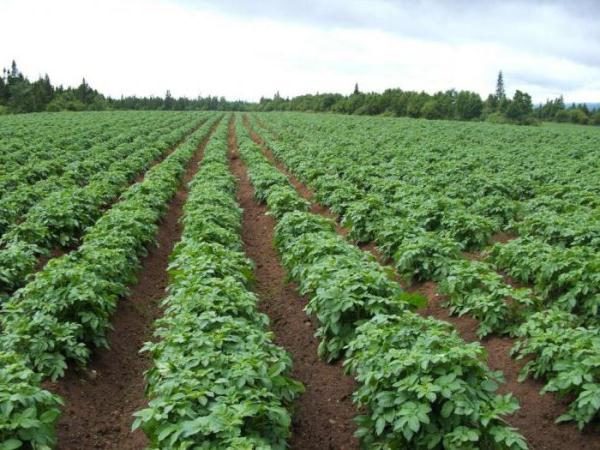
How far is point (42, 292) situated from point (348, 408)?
3969mm

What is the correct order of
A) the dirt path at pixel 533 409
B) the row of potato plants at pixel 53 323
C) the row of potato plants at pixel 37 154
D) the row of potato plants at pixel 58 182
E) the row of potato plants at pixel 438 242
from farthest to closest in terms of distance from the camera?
the row of potato plants at pixel 37 154 → the row of potato plants at pixel 58 182 → the row of potato plants at pixel 438 242 → the dirt path at pixel 533 409 → the row of potato plants at pixel 53 323

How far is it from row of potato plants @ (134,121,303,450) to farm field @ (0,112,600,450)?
2 centimetres

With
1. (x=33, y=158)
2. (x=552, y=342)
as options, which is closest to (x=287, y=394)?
(x=552, y=342)

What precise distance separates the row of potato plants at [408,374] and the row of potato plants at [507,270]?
2.97 feet

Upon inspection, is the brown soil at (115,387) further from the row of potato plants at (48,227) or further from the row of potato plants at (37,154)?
the row of potato plants at (37,154)

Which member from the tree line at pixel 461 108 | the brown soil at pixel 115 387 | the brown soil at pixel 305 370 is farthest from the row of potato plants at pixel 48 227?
the tree line at pixel 461 108

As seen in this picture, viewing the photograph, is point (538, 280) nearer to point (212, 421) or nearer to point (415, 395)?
point (415, 395)

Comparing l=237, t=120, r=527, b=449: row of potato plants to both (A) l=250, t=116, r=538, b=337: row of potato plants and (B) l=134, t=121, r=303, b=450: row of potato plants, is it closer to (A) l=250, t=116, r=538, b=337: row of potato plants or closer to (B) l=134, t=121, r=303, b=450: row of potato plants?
(B) l=134, t=121, r=303, b=450: row of potato plants

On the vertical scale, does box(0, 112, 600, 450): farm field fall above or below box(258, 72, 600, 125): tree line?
below

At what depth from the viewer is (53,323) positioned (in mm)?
5703

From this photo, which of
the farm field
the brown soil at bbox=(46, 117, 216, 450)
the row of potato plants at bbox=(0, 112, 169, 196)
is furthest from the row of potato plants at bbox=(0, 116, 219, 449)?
the row of potato plants at bbox=(0, 112, 169, 196)

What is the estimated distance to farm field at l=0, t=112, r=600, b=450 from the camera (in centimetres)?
415

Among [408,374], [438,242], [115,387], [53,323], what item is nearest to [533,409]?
[408,374]

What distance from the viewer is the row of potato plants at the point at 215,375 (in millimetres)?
3787
